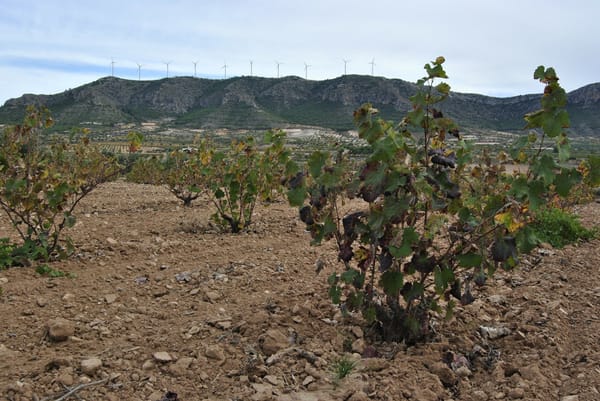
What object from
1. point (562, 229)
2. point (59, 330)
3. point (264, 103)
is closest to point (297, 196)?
point (59, 330)

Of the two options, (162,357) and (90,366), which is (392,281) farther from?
(90,366)

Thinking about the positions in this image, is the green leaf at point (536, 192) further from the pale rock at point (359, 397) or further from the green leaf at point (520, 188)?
the pale rock at point (359, 397)

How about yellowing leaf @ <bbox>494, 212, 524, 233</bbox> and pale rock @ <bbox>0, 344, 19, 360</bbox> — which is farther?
pale rock @ <bbox>0, 344, 19, 360</bbox>

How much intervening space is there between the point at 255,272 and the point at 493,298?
184cm

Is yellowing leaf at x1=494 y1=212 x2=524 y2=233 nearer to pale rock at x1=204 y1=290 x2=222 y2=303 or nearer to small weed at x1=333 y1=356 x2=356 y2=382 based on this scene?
small weed at x1=333 y1=356 x2=356 y2=382

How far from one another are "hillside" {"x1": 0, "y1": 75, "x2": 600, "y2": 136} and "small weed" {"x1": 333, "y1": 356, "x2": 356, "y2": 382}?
78747 millimetres

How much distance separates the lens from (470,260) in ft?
8.25

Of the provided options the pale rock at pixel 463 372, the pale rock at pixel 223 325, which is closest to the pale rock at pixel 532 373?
A: the pale rock at pixel 463 372

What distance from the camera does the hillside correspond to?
85.6m

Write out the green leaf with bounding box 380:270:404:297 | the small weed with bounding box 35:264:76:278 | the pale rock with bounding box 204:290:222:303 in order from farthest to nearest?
the small weed with bounding box 35:264:76:278 → the pale rock with bounding box 204:290:222:303 → the green leaf with bounding box 380:270:404:297

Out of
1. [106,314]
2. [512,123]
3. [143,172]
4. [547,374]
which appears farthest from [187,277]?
[512,123]

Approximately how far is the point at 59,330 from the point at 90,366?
0.50 m

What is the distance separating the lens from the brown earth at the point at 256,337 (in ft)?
7.79

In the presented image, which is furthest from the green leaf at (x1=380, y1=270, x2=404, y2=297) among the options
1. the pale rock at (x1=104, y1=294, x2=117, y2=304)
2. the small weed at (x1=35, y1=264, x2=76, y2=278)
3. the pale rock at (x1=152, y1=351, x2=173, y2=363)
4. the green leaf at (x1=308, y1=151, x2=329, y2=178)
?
the small weed at (x1=35, y1=264, x2=76, y2=278)
